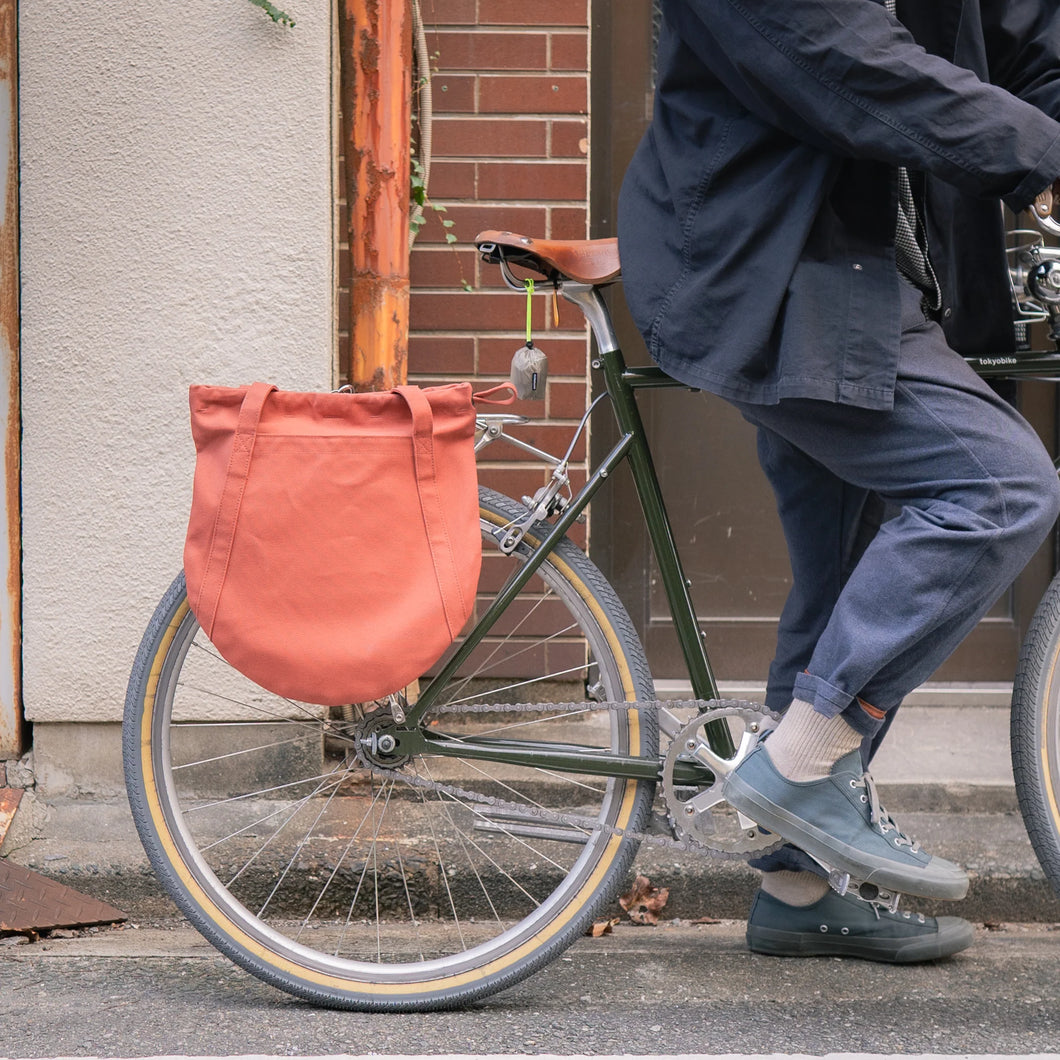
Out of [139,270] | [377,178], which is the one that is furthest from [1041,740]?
[139,270]

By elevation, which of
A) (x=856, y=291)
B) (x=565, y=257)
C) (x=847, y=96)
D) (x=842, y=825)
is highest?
(x=847, y=96)

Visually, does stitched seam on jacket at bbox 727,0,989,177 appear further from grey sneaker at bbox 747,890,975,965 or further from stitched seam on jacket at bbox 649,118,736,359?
grey sneaker at bbox 747,890,975,965

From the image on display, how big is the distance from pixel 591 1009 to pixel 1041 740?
903 mm

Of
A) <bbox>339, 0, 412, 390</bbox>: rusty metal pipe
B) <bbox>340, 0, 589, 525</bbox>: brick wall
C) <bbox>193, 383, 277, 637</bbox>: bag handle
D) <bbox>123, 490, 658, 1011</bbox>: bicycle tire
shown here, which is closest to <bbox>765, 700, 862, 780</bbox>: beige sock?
<bbox>123, 490, 658, 1011</bbox>: bicycle tire

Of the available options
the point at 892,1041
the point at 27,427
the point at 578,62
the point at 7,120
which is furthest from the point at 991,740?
the point at 7,120

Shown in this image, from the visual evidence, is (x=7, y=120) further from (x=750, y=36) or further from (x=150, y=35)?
(x=750, y=36)

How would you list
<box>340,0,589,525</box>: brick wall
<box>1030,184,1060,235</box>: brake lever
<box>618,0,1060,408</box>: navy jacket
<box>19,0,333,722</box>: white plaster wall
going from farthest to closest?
<box>340,0,589,525</box>: brick wall
<box>19,0,333,722</box>: white plaster wall
<box>1030,184,1060,235</box>: brake lever
<box>618,0,1060,408</box>: navy jacket

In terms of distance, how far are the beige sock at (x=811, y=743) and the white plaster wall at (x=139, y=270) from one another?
4.87 ft

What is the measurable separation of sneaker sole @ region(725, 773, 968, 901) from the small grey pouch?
2.55 feet

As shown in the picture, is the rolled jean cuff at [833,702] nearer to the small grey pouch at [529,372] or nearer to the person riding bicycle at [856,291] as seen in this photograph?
the person riding bicycle at [856,291]

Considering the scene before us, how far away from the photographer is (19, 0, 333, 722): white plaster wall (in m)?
2.88

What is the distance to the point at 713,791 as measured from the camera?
216 centimetres

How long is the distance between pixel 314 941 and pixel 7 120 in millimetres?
1965

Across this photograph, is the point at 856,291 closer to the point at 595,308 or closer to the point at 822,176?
the point at 822,176
